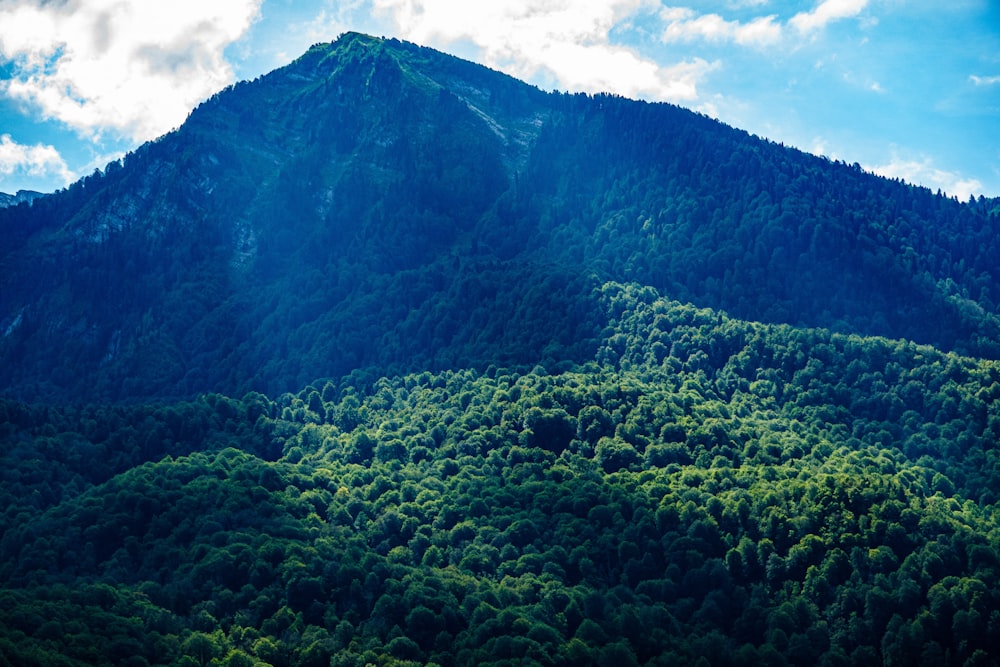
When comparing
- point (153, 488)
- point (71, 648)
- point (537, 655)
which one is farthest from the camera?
point (153, 488)

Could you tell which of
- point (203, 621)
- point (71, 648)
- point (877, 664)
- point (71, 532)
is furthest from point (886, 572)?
point (71, 532)

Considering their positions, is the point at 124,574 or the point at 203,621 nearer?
the point at 203,621

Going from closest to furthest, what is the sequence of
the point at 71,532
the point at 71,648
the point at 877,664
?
the point at 71,648 → the point at 877,664 → the point at 71,532

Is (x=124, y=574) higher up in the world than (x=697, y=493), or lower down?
lower down

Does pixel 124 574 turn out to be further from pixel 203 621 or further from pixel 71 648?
pixel 71 648

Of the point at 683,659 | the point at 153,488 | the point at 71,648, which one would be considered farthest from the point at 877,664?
the point at 153,488

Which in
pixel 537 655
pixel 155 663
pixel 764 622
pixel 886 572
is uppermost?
pixel 886 572

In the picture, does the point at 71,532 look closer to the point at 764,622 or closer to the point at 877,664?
the point at 764,622

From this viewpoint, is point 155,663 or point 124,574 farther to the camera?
point 124,574

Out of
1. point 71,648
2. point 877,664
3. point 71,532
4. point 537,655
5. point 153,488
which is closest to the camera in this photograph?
point 71,648
